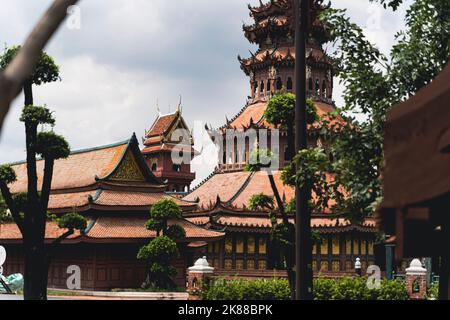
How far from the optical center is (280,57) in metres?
53.5

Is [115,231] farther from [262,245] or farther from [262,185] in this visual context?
[262,185]

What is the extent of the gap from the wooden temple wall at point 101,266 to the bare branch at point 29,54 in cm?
3143

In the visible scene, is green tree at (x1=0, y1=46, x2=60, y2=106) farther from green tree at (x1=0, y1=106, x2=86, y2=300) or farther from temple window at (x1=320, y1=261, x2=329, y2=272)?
temple window at (x1=320, y1=261, x2=329, y2=272)

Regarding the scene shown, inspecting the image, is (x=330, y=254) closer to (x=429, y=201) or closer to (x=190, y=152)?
(x=190, y=152)

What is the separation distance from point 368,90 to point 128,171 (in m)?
26.8

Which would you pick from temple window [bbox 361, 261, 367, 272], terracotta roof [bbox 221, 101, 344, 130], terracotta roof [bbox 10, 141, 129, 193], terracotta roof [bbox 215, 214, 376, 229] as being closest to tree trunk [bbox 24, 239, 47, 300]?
terracotta roof [bbox 10, 141, 129, 193]

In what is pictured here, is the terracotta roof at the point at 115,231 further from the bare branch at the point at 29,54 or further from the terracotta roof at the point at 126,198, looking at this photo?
the bare branch at the point at 29,54

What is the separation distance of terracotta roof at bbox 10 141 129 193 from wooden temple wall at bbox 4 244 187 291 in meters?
3.97

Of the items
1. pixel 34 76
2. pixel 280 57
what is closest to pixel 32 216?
pixel 34 76

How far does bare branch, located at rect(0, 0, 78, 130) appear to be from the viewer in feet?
11.5

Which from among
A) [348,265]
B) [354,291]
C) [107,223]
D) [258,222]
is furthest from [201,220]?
[354,291]

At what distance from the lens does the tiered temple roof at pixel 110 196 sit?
→ 3481 centimetres

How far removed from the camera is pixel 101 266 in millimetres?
34594

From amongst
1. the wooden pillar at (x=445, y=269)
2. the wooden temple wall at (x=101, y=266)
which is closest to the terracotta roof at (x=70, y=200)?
the wooden temple wall at (x=101, y=266)
